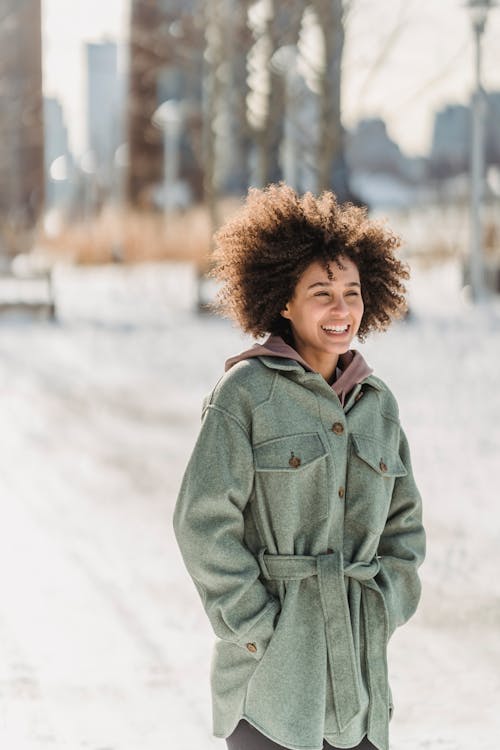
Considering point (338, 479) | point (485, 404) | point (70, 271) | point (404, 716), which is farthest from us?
point (70, 271)

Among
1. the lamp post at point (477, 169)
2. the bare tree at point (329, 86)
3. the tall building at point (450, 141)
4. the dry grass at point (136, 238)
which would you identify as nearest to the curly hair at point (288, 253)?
the bare tree at point (329, 86)

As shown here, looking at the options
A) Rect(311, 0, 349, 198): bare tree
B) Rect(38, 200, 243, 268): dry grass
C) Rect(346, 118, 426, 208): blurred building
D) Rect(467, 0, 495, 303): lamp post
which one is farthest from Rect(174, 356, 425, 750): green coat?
Rect(346, 118, 426, 208): blurred building

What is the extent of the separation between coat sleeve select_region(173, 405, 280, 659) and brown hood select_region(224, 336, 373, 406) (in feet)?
0.54

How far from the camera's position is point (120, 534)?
6.78 metres

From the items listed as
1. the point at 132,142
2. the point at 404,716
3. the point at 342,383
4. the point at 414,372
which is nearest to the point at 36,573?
the point at 404,716

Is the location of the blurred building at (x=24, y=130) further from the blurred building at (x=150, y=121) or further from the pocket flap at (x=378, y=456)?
the pocket flap at (x=378, y=456)

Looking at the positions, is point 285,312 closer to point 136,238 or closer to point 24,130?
point 136,238

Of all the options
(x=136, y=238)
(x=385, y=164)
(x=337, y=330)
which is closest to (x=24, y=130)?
(x=136, y=238)

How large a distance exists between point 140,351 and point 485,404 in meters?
5.92

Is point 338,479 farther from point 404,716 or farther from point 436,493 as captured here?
point 436,493

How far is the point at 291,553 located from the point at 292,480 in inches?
5.5

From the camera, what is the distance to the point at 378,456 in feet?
9.30

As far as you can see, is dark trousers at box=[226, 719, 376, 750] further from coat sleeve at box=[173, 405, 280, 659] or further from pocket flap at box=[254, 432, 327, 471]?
pocket flap at box=[254, 432, 327, 471]

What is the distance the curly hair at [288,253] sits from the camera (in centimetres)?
290
